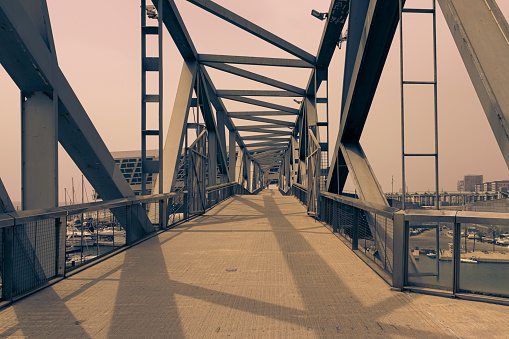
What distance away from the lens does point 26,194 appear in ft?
15.4

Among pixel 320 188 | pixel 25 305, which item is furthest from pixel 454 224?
pixel 320 188

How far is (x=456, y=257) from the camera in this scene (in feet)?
12.4

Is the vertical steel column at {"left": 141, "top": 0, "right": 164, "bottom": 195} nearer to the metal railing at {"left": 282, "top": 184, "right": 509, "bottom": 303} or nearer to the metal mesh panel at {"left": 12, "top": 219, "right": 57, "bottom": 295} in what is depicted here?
the metal mesh panel at {"left": 12, "top": 219, "right": 57, "bottom": 295}

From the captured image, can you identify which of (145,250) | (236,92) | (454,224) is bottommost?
(145,250)

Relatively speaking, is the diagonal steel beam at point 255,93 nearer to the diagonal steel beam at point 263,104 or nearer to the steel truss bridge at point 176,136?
the diagonal steel beam at point 263,104

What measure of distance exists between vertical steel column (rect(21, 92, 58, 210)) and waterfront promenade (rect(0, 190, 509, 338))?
1.20 metres

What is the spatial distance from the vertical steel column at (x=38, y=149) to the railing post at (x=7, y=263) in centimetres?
124

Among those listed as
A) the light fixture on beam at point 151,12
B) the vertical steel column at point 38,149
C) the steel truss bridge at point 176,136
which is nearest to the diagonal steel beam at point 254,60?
the steel truss bridge at point 176,136

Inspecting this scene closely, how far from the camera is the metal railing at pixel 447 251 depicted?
3.40 meters

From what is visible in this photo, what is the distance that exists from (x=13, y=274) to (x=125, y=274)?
1.35 meters

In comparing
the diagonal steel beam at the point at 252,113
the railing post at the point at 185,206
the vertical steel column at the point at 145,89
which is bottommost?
the railing post at the point at 185,206

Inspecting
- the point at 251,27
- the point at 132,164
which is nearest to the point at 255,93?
the point at 251,27

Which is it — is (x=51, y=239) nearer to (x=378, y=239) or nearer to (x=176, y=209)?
(x=378, y=239)

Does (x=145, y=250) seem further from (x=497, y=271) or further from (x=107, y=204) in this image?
(x=497, y=271)
